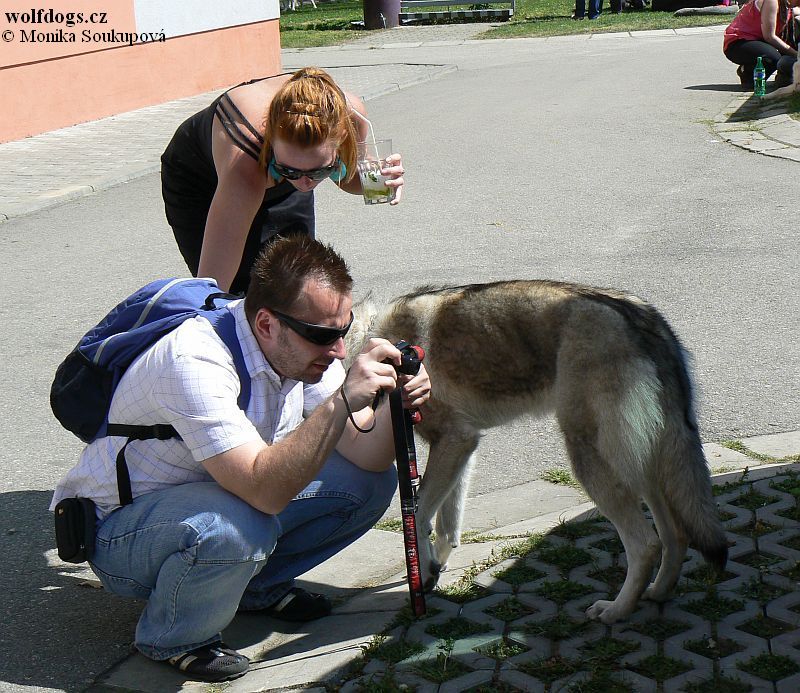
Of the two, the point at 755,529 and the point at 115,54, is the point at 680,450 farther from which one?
the point at 115,54

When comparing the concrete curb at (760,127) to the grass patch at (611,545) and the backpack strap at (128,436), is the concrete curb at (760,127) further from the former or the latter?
the backpack strap at (128,436)

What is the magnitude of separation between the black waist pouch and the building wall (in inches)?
414

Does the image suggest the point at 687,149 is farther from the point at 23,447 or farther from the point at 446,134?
the point at 23,447

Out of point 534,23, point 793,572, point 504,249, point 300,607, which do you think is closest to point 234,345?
point 300,607

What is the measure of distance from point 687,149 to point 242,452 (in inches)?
348

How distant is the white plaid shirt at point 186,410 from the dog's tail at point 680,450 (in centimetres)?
112

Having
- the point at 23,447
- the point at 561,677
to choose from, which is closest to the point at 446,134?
the point at 23,447

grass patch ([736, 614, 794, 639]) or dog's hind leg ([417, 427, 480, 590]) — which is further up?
dog's hind leg ([417, 427, 480, 590])

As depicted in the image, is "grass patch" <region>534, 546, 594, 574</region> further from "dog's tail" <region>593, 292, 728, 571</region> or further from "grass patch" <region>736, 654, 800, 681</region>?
"grass patch" <region>736, 654, 800, 681</region>

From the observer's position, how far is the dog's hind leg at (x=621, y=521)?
315 centimetres

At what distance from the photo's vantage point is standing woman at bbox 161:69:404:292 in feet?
11.3

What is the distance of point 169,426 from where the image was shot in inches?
119

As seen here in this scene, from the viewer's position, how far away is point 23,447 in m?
4.89

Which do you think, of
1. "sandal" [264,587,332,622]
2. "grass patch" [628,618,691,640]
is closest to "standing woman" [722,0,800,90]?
"grass patch" [628,618,691,640]
